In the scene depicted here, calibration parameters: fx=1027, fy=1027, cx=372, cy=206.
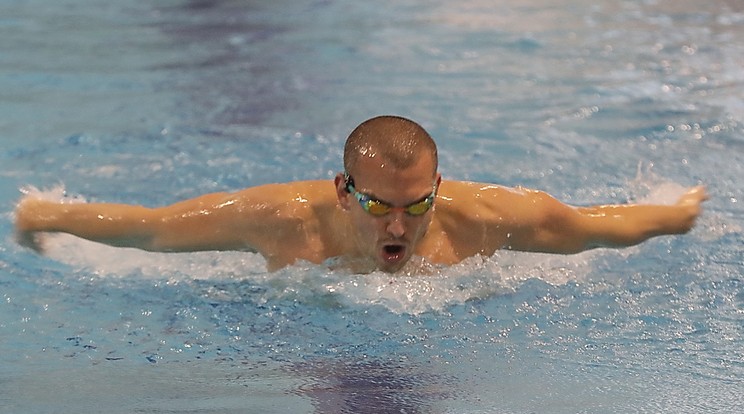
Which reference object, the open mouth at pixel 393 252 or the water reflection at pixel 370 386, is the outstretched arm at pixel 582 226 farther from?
the water reflection at pixel 370 386

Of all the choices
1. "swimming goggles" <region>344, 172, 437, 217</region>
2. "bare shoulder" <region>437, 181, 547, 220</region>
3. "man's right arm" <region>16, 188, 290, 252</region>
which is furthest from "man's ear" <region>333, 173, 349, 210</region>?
"bare shoulder" <region>437, 181, 547, 220</region>

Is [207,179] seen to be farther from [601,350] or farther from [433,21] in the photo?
[433,21]

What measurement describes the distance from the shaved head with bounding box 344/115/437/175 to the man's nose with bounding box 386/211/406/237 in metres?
0.13

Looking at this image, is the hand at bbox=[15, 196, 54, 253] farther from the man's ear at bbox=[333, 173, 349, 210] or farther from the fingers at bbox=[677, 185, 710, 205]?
the fingers at bbox=[677, 185, 710, 205]

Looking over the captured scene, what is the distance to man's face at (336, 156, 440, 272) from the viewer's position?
8.85 ft

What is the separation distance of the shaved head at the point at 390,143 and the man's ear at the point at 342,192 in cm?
6


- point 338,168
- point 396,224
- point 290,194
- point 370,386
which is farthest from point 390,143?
point 338,168

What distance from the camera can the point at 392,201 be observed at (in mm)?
2699

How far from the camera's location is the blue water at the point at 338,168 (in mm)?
2535

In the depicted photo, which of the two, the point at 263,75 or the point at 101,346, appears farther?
the point at 263,75

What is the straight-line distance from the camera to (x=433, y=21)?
7.86m

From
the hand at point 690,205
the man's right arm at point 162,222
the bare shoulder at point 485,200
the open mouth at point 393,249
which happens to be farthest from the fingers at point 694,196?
the man's right arm at point 162,222

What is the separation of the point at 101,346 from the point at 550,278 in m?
1.44

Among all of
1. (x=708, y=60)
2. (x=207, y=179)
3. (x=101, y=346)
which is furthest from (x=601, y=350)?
(x=708, y=60)
